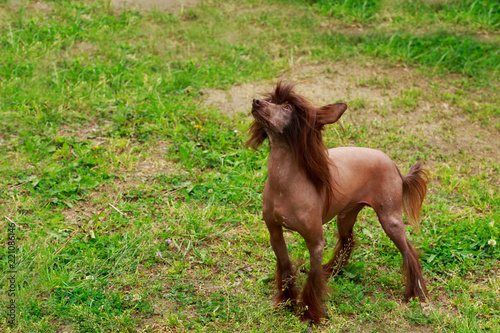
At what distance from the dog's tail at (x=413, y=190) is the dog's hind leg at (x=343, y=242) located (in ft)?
1.25

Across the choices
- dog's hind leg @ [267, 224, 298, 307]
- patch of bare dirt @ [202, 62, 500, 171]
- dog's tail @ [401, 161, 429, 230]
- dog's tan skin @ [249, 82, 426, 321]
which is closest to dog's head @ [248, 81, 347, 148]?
dog's tan skin @ [249, 82, 426, 321]

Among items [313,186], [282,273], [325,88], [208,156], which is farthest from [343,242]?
[325,88]

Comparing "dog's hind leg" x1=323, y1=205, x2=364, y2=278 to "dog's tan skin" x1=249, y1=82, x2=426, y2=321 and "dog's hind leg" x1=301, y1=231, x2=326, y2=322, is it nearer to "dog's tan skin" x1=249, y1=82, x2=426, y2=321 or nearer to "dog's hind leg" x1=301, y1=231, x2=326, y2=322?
"dog's tan skin" x1=249, y1=82, x2=426, y2=321

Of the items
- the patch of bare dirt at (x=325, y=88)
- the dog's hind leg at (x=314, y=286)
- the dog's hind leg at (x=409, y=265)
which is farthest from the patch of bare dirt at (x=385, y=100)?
the dog's hind leg at (x=314, y=286)

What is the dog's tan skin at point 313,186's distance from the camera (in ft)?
11.1

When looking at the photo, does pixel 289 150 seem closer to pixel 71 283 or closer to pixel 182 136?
pixel 71 283

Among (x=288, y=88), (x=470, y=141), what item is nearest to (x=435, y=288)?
(x=288, y=88)

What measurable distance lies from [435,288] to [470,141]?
2.42m

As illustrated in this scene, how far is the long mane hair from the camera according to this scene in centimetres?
336

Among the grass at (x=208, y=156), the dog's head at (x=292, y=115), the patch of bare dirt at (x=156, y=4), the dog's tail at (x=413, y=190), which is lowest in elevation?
the grass at (x=208, y=156)

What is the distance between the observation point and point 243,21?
827 cm

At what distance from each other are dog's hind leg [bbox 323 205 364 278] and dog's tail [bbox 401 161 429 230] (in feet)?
1.25

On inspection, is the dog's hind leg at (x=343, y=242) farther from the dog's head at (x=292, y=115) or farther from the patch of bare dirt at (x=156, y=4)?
the patch of bare dirt at (x=156, y=4)

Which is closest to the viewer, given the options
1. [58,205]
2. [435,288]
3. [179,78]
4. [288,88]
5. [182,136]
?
[288,88]
